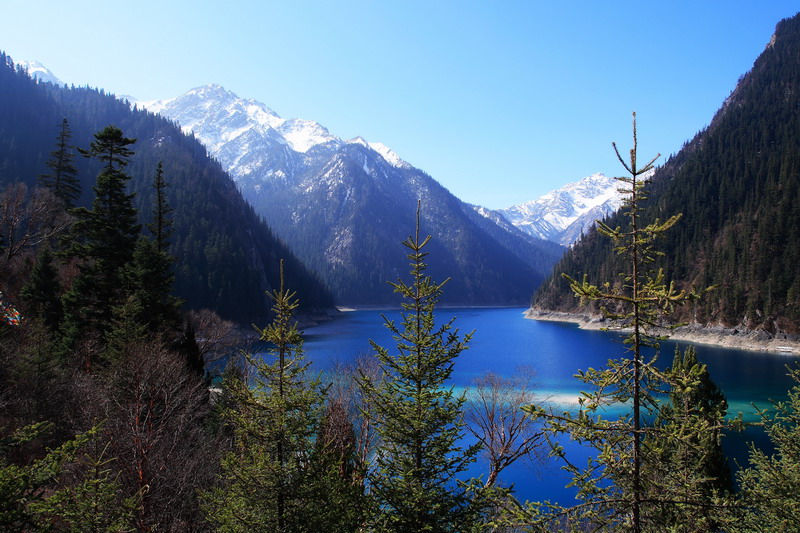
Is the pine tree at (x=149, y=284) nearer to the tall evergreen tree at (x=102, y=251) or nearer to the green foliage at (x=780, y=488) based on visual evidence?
the tall evergreen tree at (x=102, y=251)

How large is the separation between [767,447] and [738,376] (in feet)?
104

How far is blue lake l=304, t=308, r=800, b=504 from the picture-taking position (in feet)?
107

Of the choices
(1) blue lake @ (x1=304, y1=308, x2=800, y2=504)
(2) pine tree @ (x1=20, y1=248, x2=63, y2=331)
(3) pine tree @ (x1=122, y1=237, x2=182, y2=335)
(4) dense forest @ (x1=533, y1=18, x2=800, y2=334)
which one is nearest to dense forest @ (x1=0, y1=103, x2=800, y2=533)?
(3) pine tree @ (x1=122, y1=237, x2=182, y2=335)

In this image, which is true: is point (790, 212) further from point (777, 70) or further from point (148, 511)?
point (148, 511)

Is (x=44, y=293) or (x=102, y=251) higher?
(x=102, y=251)

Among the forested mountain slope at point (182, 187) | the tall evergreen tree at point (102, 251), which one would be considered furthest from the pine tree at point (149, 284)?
the forested mountain slope at point (182, 187)

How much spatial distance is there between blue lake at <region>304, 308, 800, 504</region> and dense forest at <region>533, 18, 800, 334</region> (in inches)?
669

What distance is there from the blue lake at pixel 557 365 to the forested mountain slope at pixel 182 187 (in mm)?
28318

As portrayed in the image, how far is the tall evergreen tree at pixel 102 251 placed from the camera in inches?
1070

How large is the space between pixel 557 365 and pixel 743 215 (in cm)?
9866

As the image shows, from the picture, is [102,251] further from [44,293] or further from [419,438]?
[419,438]

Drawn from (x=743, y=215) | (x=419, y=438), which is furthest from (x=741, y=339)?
(x=419, y=438)

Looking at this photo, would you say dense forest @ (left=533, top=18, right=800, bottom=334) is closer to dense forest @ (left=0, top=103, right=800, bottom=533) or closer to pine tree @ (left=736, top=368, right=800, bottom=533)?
pine tree @ (left=736, top=368, right=800, bottom=533)

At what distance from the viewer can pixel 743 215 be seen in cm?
12750
